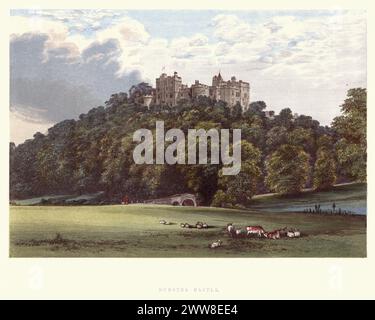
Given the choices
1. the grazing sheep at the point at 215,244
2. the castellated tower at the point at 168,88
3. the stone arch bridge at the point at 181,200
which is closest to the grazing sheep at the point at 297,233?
the grazing sheep at the point at 215,244

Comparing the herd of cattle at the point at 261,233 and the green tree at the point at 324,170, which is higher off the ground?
the green tree at the point at 324,170

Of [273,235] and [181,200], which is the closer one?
[273,235]

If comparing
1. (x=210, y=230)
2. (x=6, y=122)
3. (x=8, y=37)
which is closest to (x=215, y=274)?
(x=210, y=230)

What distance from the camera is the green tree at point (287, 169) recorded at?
18250mm

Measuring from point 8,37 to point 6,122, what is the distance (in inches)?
82.8

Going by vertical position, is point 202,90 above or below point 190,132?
above

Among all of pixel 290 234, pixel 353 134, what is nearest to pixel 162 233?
pixel 290 234

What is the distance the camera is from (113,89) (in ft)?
59.9

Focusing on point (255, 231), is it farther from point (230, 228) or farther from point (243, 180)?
point (243, 180)

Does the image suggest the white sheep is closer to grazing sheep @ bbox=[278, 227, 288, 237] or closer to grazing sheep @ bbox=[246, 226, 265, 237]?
grazing sheep @ bbox=[246, 226, 265, 237]

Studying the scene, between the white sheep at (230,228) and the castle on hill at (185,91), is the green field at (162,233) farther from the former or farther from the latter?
the castle on hill at (185,91)

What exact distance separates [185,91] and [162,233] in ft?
11.7

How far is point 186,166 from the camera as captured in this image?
18.0m

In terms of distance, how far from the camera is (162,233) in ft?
58.7
